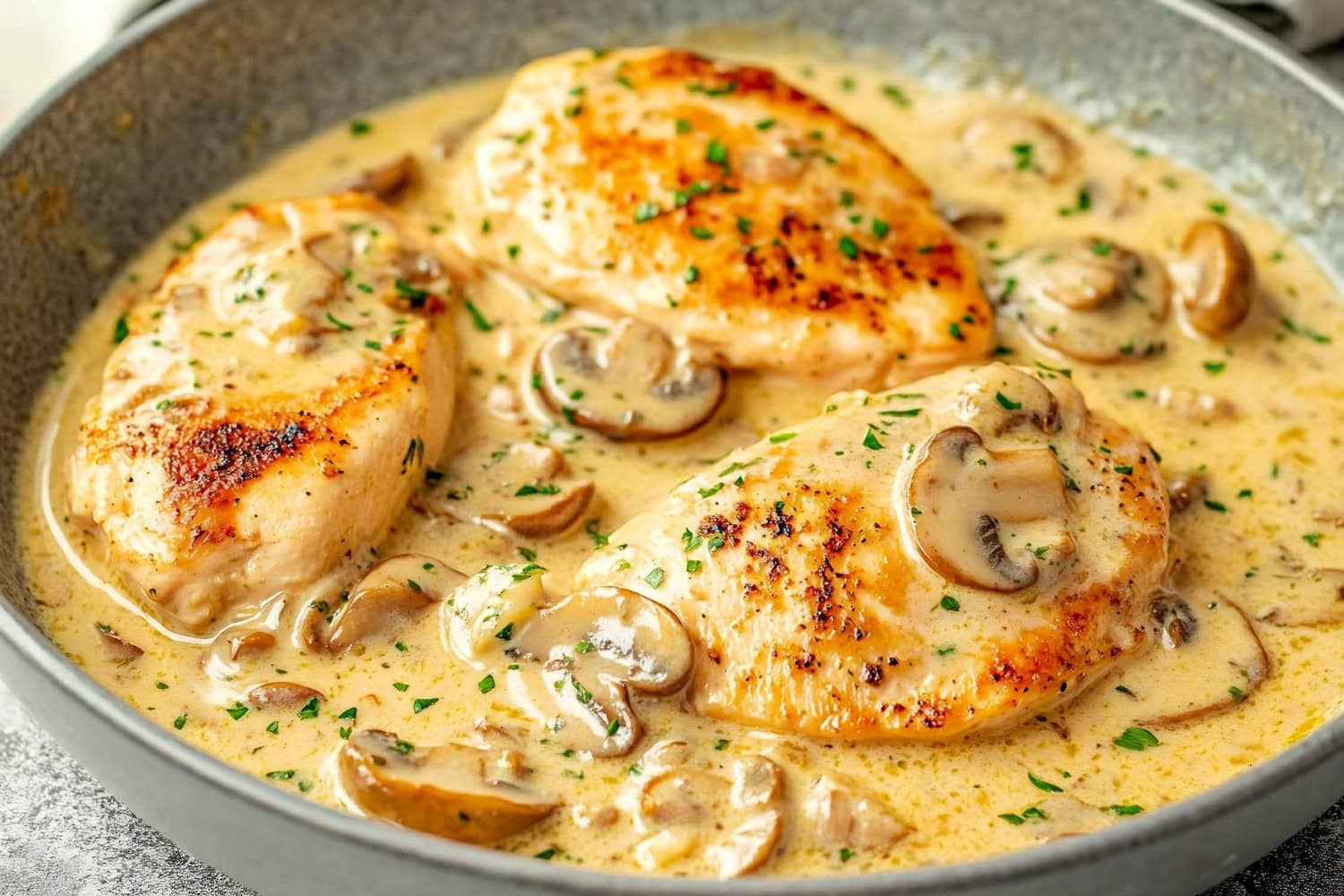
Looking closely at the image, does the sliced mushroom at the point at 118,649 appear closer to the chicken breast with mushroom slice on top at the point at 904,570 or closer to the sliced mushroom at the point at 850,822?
the chicken breast with mushroom slice on top at the point at 904,570

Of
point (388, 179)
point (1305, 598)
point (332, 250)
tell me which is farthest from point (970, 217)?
point (332, 250)

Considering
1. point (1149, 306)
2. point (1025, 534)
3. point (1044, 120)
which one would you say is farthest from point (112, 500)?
point (1044, 120)

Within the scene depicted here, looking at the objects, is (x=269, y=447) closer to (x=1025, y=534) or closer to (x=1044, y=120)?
(x=1025, y=534)

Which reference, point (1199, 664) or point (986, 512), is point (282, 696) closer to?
point (986, 512)

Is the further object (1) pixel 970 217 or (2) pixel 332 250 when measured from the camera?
(1) pixel 970 217

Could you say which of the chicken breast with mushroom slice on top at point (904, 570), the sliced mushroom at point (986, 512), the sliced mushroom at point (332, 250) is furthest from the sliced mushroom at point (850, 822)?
the sliced mushroom at point (332, 250)
